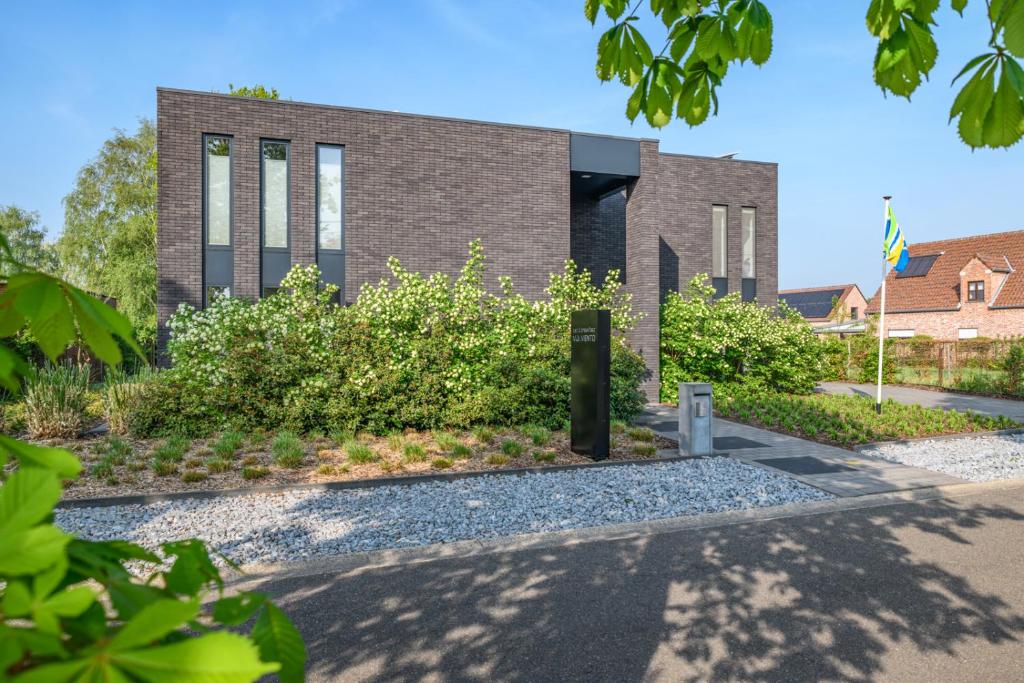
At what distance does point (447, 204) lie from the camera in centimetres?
1673

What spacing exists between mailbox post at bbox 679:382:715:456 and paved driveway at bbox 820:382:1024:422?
32.1 ft

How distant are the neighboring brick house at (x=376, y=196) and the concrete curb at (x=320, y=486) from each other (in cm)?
792

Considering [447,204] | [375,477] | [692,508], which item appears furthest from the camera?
[447,204]

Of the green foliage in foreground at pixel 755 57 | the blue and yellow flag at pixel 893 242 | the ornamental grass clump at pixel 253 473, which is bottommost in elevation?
the ornamental grass clump at pixel 253 473

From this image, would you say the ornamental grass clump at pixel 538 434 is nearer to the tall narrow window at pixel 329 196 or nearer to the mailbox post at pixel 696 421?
the mailbox post at pixel 696 421

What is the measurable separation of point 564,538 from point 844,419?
375 inches

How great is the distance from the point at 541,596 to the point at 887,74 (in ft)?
12.6

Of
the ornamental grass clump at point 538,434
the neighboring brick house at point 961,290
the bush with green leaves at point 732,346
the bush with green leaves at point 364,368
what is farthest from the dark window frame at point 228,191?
the neighboring brick house at point 961,290

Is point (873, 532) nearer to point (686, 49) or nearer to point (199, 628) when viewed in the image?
point (686, 49)

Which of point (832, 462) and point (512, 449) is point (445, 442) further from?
point (832, 462)

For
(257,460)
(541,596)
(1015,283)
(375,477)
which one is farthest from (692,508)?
(1015,283)

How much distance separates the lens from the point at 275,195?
51.1 ft

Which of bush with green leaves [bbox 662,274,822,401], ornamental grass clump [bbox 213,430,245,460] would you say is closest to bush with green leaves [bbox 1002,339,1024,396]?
bush with green leaves [bbox 662,274,822,401]

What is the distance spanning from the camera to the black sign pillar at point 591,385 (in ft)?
30.2
